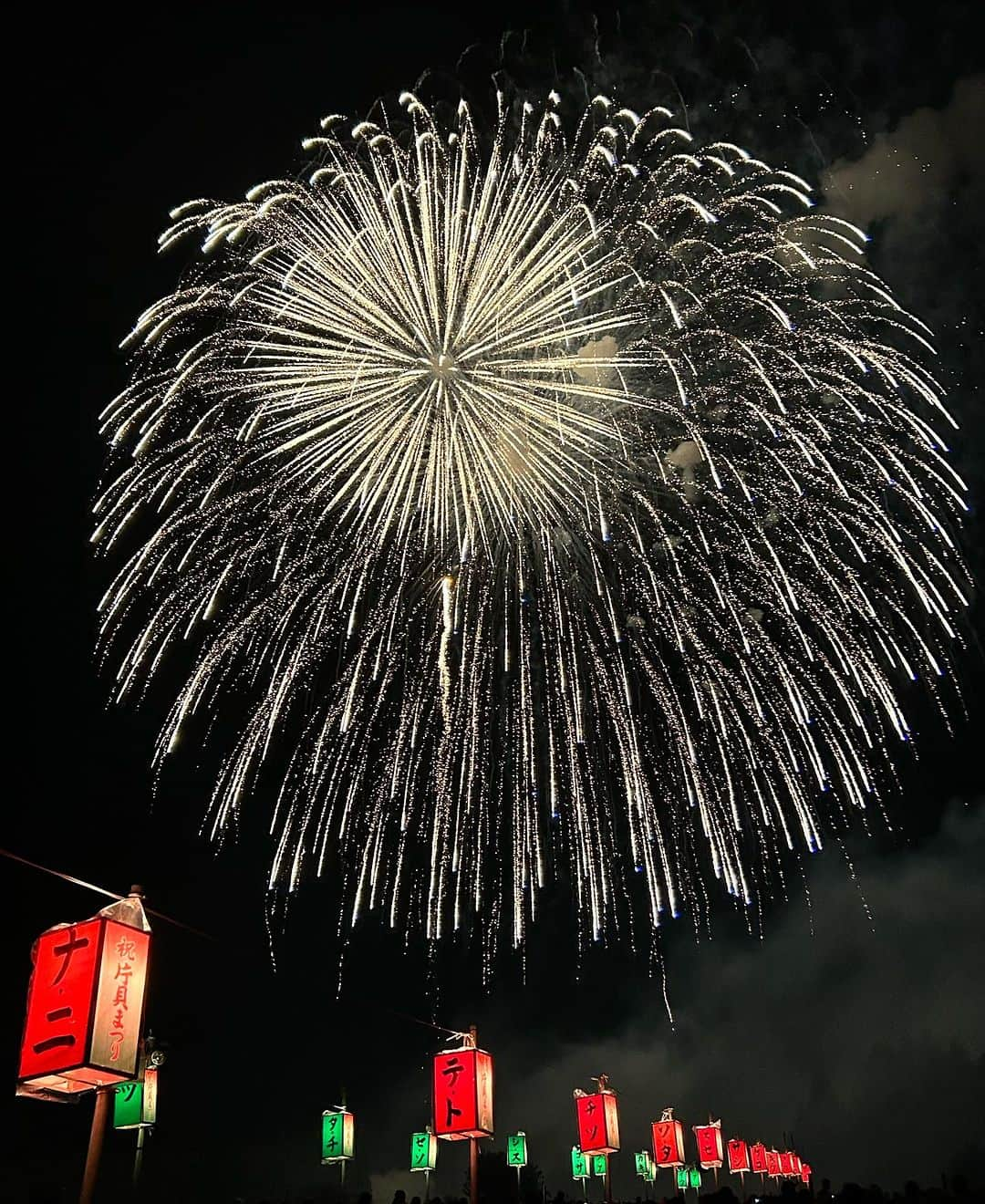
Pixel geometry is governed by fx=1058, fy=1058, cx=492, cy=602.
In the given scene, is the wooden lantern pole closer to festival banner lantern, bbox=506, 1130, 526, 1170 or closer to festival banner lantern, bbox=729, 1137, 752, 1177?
festival banner lantern, bbox=506, 1130, 526, 1170

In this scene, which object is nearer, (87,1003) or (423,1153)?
(87,1003)

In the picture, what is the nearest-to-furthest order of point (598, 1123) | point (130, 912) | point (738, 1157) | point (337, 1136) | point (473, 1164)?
point (130, 912)
point (473, 1164)
point (598, 1123)
point (337, 1136)
point (738, 1157)

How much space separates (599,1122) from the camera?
23.6 meters

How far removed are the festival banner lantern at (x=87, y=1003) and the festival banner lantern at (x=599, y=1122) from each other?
54.0 ft

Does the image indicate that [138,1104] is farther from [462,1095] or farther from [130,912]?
[130,912]

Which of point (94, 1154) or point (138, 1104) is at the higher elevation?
point (138, 1104)

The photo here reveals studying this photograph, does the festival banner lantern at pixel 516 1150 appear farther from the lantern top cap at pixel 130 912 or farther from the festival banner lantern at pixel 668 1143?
the lantern top cap at pixel 130 912

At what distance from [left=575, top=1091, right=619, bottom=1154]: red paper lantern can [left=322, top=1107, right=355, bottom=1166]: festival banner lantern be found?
216 inches

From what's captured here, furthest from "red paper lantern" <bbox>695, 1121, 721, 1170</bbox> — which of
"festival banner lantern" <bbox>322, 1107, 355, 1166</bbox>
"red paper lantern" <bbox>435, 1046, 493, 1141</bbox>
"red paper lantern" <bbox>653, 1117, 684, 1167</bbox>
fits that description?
"red paper lantern" <bbox>435, 1046, 493, 1141</bbox>

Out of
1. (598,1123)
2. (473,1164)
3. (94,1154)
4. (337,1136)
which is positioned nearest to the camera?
(94,1154)

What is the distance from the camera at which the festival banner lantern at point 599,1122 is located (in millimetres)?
23469

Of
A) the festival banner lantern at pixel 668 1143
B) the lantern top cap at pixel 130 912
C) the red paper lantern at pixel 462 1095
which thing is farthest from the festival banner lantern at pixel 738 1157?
the lantern top cap at pixel 130 912

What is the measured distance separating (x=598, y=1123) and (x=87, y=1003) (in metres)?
17.2

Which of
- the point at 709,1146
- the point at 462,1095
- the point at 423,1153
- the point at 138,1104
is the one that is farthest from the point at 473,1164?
the point at 709,1146
